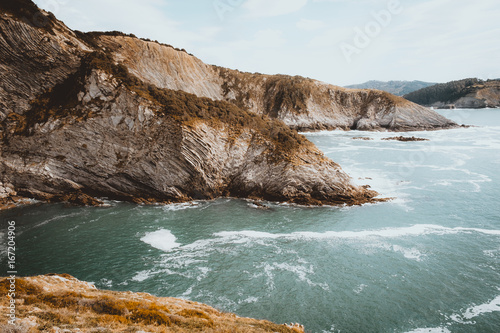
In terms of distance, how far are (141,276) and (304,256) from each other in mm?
12111

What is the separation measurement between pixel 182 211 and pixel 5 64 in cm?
2650


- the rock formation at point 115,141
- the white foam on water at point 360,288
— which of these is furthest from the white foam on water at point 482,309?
the rock formation at point 115,141

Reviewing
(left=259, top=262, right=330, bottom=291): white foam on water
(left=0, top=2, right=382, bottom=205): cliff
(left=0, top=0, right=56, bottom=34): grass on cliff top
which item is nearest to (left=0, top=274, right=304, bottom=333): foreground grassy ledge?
(left=259, top=262, right=330, bottom=291): white foam on water

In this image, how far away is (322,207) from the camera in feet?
102

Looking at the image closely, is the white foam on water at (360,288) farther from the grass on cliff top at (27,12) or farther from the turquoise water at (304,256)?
the grass on cliff top at (27,12)

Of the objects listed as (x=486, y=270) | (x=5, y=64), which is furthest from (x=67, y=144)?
(x=486, y=270)

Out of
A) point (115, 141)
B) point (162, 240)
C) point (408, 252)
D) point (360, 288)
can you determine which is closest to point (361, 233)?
point (408, 252)

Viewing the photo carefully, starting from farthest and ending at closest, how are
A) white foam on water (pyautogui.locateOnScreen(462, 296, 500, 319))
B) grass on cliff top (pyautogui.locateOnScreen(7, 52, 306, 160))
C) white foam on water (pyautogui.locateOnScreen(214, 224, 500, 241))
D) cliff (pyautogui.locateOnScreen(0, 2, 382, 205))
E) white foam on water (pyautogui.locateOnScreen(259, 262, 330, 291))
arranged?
grass on cliff top (pyautogui.locateOnScreen(7, 52, 306, 160)) < cliff (pyautogui.locateOnScreen(0, 2, 382, 205)) < white foam on water (pyautogui.locateOnScreen(214, 224, 500, 241)) < white foam on water (pyautogui.locateOnScreen(259, 262, 330, 291)) < white foam on water (pyautogui.locateOnScreen(462, 296, 500, 319))

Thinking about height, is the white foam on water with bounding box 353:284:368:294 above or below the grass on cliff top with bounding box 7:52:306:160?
below

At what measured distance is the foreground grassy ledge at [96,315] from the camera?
8.91 metres

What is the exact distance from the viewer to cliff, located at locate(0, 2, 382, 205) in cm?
3039

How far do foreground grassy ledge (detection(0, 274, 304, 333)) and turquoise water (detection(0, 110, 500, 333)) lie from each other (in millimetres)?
4426

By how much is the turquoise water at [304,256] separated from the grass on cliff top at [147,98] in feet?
32.6

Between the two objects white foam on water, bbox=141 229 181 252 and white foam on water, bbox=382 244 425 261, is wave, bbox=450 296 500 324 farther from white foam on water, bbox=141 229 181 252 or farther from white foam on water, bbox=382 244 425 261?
white foam on water, bbox=141 229 181 252
